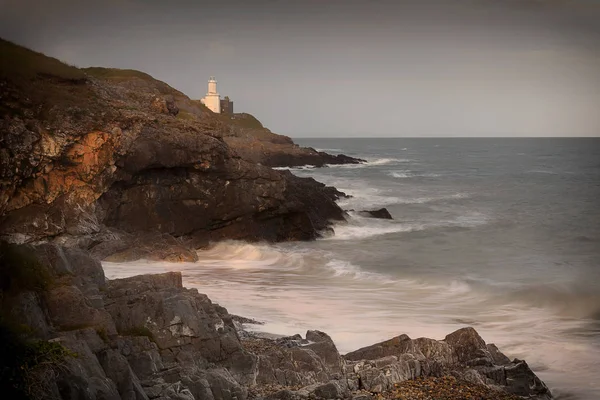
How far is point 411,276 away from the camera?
85.0 feet

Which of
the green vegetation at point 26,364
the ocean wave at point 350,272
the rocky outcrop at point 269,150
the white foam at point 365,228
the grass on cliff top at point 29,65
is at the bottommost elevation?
the ocean wave at point 350,272

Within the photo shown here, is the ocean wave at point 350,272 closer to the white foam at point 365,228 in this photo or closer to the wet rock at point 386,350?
the white foam at point 365,228

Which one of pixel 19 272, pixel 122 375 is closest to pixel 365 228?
pixel 19 272

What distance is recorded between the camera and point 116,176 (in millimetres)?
26922

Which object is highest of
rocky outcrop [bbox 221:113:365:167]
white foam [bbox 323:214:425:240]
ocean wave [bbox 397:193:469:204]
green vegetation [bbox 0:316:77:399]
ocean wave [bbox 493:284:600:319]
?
rocky outcrop [bbox 221:113:365:167]

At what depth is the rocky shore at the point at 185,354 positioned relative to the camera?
358 inches

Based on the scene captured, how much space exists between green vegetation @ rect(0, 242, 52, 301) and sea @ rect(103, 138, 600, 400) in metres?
6.83

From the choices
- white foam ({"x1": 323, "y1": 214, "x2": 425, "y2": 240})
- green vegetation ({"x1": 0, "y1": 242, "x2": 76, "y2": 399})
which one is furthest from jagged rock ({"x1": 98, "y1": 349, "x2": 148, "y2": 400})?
white foam ({"x1": 323, "y1": 214, "x2": 425, "y2": 240})

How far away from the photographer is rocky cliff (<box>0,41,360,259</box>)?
23672 mm

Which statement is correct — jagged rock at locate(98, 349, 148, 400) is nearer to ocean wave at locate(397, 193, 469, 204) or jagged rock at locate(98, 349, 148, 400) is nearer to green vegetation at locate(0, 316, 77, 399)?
green vegetation at locate(0, 316, 77, 399)

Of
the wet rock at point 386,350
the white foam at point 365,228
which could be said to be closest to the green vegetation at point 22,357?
the wet rock at point 386,350

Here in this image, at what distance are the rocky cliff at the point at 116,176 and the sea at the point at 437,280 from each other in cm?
133

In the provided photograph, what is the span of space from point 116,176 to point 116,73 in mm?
46176

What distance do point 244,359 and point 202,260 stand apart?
620 inches
